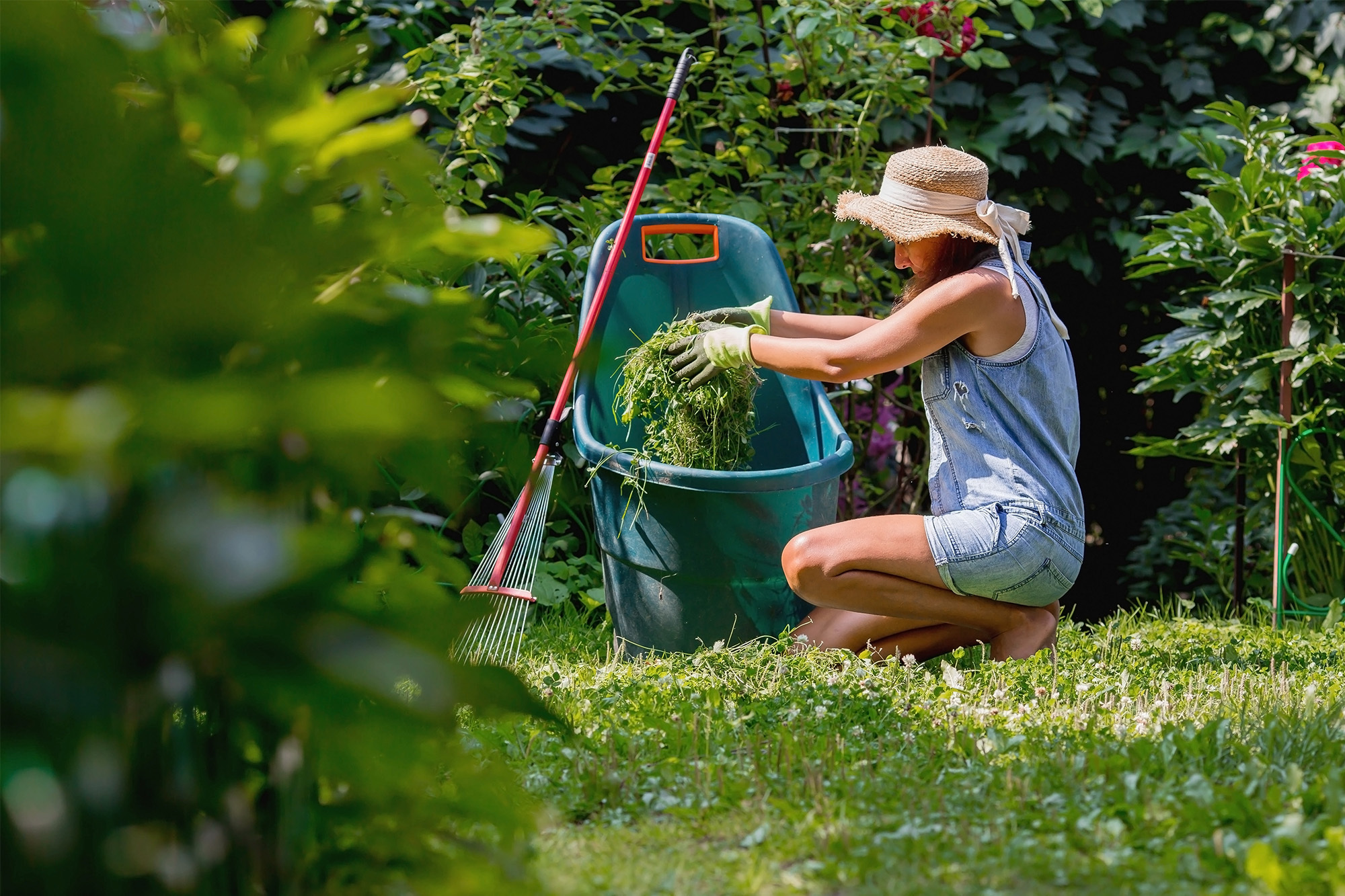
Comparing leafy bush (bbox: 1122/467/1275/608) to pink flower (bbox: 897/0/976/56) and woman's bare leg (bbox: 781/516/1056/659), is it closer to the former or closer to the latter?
woman's bare leg (bbox: 781/516/1056/659)

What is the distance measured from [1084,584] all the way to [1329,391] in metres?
1.42

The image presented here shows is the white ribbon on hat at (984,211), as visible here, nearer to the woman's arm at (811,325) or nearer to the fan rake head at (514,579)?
the woman's arm at (811,325)

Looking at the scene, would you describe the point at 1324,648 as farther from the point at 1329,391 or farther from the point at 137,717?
the point at 137,717

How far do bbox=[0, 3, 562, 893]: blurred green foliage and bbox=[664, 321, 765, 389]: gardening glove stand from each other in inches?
61.8

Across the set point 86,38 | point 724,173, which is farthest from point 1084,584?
point 86,38

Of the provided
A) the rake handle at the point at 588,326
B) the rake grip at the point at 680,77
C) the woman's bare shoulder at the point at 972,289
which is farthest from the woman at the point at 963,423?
the rake grip at the point at 680,77

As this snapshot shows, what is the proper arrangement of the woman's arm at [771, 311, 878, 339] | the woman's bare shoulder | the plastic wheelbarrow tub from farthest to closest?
the woman's arm at [771, 311, 878, 339], the plastic wheelbarrow tub, the woman's bare shoulder

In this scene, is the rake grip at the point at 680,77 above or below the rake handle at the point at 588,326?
above

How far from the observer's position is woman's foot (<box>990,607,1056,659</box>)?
2.58m

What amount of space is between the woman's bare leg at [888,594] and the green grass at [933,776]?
133mm

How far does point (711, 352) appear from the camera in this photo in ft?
8.70

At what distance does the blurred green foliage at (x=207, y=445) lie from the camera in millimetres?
778

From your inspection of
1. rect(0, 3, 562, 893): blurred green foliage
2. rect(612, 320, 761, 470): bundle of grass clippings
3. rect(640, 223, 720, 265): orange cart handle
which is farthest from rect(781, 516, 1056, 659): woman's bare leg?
rect(0, 3, 562, 893): blurred green foliage

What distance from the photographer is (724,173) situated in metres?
3.65
